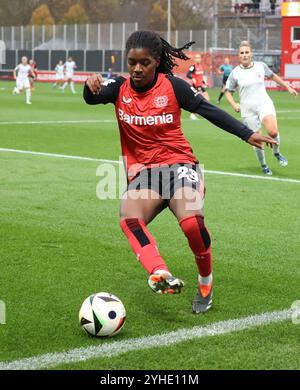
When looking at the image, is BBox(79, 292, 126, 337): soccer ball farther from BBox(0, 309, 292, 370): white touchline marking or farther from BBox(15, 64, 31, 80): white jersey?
BBox(15, 64, 31, 80): white jersey

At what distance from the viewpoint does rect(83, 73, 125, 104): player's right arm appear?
6.27m

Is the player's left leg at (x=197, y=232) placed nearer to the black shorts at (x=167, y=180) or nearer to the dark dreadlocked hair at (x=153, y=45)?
the black shorts at (x=167, y=180)

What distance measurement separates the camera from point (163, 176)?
6.24 m

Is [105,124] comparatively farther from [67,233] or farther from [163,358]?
[163,358]

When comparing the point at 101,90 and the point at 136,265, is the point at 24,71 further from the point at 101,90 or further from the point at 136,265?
the point at 101,90

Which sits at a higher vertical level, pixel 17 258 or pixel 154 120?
pixel 154 120

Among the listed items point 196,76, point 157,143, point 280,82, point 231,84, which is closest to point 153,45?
point 157,143

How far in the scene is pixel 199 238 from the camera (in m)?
6.05

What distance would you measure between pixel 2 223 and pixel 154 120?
3773 millimetres

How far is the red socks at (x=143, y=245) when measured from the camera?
5.80m

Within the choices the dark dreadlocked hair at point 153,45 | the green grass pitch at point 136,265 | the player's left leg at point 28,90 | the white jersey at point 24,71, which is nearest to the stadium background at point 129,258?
the green grass pitch at point 136,265

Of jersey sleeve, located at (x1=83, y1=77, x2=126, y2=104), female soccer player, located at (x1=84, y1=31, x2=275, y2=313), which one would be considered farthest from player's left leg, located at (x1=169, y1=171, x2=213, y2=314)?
jersey sleeve, located at (x1=83, y1=77, x2=126, y2=104)

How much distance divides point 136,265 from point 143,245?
69.7 inches
